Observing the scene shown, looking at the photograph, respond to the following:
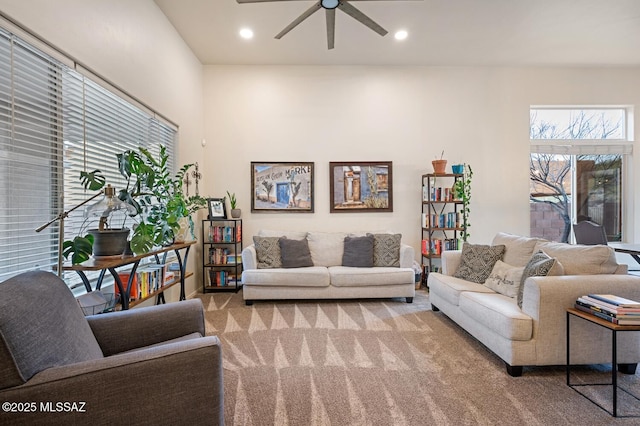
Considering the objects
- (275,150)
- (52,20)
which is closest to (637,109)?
(275,150)

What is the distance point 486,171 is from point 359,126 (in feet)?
6.77

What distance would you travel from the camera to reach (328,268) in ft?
13.8

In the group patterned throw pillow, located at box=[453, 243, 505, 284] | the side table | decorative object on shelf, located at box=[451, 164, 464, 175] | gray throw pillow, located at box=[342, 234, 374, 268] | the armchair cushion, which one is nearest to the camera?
the armchair cushion

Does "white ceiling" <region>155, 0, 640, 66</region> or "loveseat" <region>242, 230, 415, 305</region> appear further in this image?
"loveseat" <region>242, 230, 415, 305</region>

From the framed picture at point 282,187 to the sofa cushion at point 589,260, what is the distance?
316 cm

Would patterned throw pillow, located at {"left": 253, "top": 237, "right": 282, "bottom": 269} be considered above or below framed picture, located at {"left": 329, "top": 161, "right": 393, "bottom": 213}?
below

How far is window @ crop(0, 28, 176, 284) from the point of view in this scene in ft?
5.83

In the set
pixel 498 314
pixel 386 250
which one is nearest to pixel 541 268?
pixel 498 314

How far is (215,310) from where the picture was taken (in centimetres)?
372

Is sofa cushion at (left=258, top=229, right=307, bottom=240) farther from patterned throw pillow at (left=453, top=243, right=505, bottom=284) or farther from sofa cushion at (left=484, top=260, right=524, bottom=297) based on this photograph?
sofa cushion at (left=484, top=260, right=524, bottom=297)

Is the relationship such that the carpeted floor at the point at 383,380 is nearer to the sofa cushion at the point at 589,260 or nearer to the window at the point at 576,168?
the sofa cushion at the point at 589,260

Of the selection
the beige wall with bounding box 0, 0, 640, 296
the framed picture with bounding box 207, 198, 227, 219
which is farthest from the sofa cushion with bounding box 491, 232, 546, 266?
the framed picture with bounding box 207, 198, 227, 219

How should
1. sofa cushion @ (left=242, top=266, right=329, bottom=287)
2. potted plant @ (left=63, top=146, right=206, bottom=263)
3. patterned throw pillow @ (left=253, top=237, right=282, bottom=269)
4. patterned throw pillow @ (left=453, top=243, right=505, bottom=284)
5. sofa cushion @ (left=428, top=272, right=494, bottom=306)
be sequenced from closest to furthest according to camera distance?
potted plant @ (left=63, top=146, right=206, bottom=263)
sofa cushion @ (left=428, top=272, right=494, bottom=306)
patterned throw pillow @ (left=453, top=243, right=505, bottom=284)
sofa cushion @ (left=242, top=266, right=329, bottom=287)
patterned throw pillow @ (left=253, top=237, right=282, bottom=269)

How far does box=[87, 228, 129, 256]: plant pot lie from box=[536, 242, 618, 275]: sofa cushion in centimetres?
322
